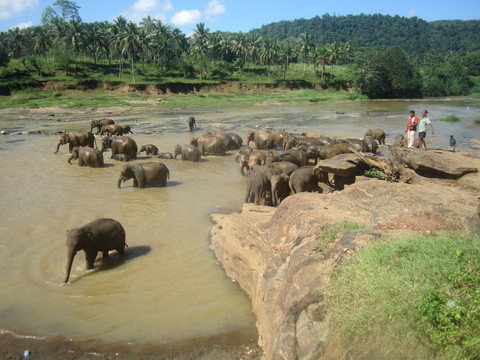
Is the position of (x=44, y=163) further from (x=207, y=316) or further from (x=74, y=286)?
(x=207, y=316)

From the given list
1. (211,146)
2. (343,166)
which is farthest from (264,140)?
(343,166)

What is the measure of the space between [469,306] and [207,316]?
411 centimetres

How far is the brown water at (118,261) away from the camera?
625cm

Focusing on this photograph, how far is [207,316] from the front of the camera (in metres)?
6.38

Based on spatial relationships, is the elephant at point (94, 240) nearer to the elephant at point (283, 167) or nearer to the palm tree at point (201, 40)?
the elephant at point (283, 167)

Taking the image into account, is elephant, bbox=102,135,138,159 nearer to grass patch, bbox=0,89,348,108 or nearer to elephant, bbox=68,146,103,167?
elephant, bbox=68,146,103,167

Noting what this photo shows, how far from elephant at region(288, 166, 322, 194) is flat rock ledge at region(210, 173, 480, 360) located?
1648 millimetres

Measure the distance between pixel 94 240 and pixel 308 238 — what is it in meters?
4.26

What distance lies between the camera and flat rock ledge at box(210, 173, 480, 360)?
171 inches

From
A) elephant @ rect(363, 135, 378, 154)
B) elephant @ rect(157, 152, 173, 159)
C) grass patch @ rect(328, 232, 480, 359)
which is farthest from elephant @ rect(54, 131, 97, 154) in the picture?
grass patch @ rect(328, 232, 480, 359)

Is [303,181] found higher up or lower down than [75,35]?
lower down

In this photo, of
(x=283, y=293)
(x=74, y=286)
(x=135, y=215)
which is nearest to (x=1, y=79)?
(x=135, y=215)

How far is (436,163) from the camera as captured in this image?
10094mm

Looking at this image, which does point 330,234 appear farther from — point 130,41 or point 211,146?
point 130,41
